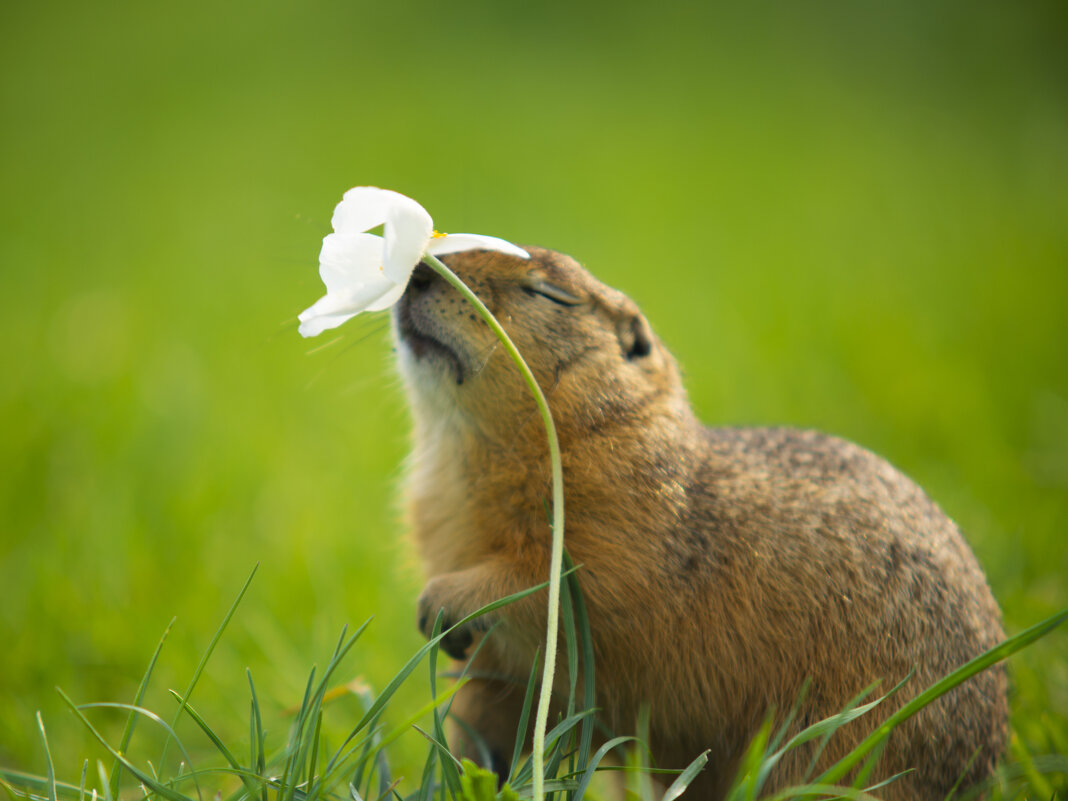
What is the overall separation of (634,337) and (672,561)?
0.89 m

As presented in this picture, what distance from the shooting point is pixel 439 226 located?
27.0ft

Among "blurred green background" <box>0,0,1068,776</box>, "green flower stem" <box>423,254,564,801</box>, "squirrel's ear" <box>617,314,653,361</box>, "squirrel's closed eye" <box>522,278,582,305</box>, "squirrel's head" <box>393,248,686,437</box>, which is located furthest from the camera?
"blurred green background" <box>0,0,1068,776</box>

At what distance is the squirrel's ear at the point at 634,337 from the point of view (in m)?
3.42

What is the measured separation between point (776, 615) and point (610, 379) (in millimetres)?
938

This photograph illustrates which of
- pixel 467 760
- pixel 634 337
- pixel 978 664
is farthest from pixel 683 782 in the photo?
pixel 634 337

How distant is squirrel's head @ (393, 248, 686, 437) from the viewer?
117 inches

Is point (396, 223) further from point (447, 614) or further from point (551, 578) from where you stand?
point (447, 614)

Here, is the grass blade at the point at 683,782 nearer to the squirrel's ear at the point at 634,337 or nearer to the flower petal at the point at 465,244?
the flower petal at the point at 465,244

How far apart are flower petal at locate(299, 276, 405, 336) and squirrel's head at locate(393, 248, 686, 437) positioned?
0.67m

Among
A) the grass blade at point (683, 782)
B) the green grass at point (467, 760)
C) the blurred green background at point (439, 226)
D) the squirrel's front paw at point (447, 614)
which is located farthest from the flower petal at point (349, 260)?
the grass blade at point (683, 782)

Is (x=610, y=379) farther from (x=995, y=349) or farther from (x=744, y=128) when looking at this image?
(x=744, y=128)

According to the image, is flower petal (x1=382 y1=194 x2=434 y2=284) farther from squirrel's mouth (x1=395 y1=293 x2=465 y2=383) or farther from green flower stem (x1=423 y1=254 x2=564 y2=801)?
squirrel's mouth (x1=395 y1=293 x2=465 y2=383)

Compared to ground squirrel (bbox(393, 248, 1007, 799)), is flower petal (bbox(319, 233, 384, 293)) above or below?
above

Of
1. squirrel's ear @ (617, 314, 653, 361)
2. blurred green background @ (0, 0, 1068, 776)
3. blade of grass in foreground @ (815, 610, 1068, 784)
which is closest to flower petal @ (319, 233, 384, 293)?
blurred green background @ (0, 0, 1068, 776)
